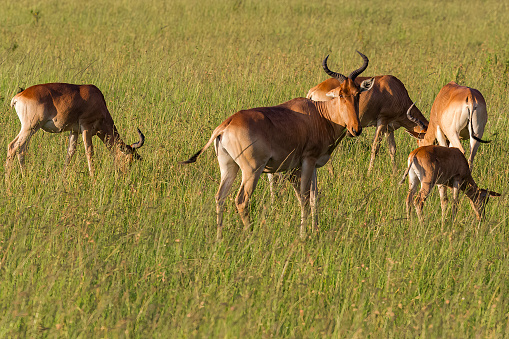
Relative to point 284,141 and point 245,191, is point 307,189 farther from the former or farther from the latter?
point 245,191

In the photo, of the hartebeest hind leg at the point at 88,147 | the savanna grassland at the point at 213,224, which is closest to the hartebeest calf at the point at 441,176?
the savanna grassland at the point at 213,224

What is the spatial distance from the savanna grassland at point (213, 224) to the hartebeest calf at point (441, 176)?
0.15 metres

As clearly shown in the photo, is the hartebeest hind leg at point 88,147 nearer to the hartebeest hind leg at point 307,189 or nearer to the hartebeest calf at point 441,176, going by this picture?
the hartebeest hind leg at point 307,189

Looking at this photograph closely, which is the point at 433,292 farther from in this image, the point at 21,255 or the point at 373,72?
the point at 373,72

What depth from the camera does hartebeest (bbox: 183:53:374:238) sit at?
5.29 m

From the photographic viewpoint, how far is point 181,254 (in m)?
4.50

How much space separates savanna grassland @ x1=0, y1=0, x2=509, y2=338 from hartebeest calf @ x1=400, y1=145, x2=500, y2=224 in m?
0.15

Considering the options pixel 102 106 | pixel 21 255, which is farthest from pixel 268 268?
pixel 102 106

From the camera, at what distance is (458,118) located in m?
7.42

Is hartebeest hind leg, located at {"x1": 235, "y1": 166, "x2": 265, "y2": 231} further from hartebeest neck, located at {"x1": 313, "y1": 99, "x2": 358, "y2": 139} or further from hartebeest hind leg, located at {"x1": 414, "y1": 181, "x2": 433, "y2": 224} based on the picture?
hartebeest hind leg, located at {"x1": 414, "y1": 181, "x2": 433, "y2": 224}

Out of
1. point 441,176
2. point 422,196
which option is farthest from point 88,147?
point 441,176

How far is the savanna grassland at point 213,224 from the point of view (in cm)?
349

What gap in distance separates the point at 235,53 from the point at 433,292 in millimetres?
9787

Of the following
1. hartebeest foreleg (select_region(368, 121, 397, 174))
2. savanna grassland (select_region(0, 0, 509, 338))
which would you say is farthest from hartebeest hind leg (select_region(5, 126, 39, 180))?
hartebeest foreleg (select_region(368, 121, 397, 174))
